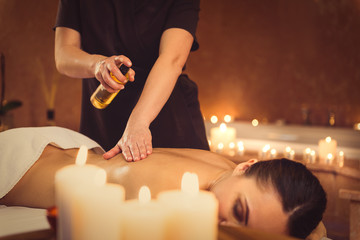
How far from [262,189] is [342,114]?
296 centimetres

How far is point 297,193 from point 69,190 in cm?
64

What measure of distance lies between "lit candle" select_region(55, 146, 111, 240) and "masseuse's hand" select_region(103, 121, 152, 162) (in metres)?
0.58

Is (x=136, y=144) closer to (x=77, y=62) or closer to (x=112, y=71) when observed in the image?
(x=112, y=71)

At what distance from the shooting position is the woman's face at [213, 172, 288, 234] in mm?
890

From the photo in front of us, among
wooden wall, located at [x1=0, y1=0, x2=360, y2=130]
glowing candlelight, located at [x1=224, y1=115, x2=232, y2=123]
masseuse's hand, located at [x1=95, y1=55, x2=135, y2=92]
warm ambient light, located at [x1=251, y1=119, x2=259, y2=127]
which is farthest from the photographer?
glowing candlelight, located at [x1=224, y1=115, x2=232, y2=123]

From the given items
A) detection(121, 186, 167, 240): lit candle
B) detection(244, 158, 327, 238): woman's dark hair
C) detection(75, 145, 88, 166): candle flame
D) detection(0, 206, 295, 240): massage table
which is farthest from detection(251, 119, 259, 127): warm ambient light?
detection(121, 186, 167, 240): lit candle

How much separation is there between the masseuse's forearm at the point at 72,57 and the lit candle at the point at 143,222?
82 centimetres

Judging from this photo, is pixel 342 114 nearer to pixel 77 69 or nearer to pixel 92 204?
pixel 77 69

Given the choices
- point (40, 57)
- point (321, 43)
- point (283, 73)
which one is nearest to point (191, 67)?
point (283, 73)

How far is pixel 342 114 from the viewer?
11.5ft

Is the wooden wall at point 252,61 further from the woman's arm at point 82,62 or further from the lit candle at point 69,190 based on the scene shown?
the lit candle at point 69,190

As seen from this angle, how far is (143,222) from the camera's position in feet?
1.46

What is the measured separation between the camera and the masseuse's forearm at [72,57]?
123 centimetres

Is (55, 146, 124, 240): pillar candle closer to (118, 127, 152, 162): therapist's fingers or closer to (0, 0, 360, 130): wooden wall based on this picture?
(118, 127, 152, 162): therapist's fingers
